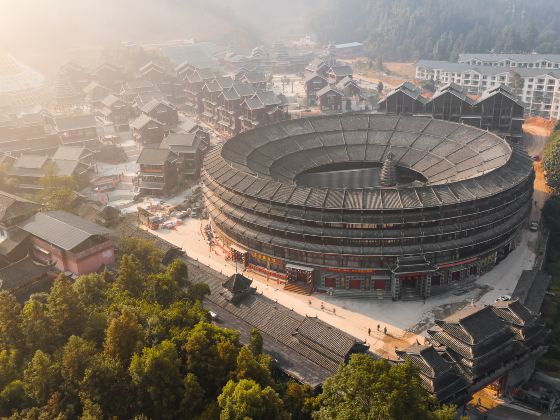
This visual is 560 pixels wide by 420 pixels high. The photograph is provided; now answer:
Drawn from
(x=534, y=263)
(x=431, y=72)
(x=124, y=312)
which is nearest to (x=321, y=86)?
(x=431, y=72)

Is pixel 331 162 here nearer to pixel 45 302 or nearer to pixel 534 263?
pixel 534 263

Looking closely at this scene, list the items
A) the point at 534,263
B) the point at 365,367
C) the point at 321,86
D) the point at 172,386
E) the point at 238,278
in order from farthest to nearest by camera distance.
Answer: the point at 321,86 < the point at 534,263 < the point at 238,278 < the point at 172,386 < the point at 365,367

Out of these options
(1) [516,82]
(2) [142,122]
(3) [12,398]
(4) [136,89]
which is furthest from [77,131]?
(1) [516,82]

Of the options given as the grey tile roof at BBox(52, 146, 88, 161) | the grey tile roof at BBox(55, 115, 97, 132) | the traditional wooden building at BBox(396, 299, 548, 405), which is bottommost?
the traditional wooden building at BBox(396, 299, 548, 405)

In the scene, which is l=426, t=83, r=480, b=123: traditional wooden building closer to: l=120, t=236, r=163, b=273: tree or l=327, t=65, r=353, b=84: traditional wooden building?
l=327, t=65, r=353, b=84: traditional wooden building

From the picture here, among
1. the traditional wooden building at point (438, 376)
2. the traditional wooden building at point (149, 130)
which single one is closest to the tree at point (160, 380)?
the traditional wooden building at point (438, 376)

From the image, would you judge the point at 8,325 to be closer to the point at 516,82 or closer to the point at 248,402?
the point at 248,402

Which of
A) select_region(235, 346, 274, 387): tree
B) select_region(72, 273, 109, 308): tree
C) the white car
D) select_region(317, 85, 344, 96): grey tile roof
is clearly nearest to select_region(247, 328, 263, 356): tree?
select_region(235, 346, 274, 387): tree
